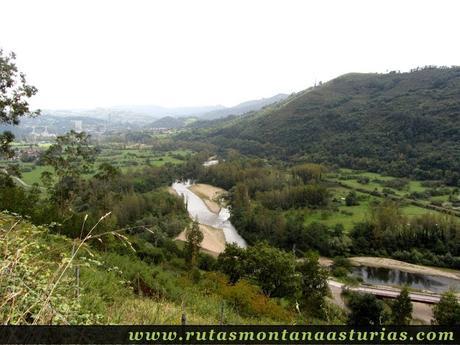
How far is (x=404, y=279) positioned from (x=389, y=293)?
7.75 meters

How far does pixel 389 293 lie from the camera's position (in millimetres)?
30938

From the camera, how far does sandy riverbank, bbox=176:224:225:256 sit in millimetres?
42069

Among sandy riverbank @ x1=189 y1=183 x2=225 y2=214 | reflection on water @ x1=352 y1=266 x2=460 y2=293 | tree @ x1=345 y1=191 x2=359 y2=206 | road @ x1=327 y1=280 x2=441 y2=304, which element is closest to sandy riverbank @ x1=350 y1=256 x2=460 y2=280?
reflection on water @ x1=352 y1=266 x2=460 y2=293

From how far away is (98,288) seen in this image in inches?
250

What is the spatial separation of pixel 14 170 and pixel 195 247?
16.9 metres

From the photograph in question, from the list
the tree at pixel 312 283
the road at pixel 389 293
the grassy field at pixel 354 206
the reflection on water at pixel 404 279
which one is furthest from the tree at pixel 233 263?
the grassy field at pixel 354 206

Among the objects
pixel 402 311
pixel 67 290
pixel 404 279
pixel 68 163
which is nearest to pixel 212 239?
pixel 404 279

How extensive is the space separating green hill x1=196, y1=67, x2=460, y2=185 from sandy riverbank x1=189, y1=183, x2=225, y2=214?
30.3 m

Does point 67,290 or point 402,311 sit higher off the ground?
point 67,290

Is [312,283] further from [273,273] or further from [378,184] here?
[378,184]

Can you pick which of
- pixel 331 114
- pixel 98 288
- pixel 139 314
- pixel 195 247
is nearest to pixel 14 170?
pixel 195 247

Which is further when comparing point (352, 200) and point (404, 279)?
point (352, 200)

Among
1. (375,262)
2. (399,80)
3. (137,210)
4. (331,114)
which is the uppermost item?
(399,80)

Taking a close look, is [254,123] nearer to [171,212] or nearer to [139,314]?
[171,212]
